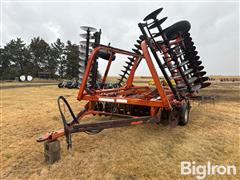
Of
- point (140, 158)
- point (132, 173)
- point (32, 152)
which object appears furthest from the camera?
point (32, 152)

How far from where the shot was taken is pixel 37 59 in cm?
5656

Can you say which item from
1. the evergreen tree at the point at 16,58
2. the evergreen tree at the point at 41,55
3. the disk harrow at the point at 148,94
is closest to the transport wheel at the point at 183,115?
the disk harrow at the point at 148,94

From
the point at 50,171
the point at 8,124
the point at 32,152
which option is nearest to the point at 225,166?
the point at 50,171

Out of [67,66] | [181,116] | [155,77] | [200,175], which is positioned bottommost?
[200,175]

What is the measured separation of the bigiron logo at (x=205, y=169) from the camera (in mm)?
2871

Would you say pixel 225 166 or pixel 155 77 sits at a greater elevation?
pixel 155 77

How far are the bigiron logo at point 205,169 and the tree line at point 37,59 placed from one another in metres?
48.5

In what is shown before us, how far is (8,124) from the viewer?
5.33 m

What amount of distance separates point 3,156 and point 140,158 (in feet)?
8.48

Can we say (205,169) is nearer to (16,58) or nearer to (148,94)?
(148,94)

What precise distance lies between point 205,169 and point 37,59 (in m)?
61.3

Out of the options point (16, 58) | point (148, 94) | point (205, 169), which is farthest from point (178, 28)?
point (16, 58)

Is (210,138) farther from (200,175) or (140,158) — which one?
(140,158)

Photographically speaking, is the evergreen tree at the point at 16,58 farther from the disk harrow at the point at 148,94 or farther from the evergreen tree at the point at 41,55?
the disk harrow at the point at 148,94
